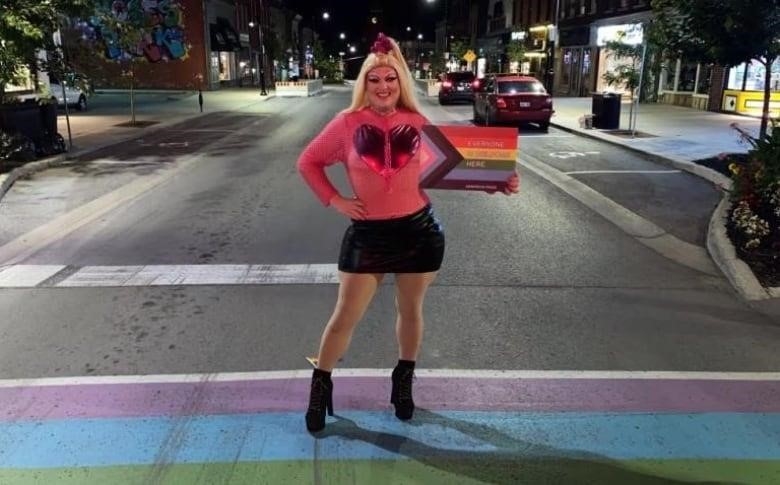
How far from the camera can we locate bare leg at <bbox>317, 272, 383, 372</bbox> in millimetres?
3469

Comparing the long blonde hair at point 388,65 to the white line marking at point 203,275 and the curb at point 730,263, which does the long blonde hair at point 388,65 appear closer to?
the white line marking at point 203,275

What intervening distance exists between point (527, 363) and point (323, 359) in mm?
1581

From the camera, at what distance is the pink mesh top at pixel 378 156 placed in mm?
3326

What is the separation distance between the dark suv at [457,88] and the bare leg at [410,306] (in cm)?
3092

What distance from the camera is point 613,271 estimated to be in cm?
669

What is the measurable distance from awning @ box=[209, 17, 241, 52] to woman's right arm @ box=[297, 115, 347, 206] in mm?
48946

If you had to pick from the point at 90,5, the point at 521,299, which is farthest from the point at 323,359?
the point at 90,5

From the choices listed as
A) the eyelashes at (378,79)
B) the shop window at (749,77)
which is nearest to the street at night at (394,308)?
the eyelashes at (378,79)

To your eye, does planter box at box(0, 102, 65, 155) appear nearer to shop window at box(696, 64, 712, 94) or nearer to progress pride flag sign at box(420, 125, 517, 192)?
progress pride flag sign at box(420, 125, 517, 192)

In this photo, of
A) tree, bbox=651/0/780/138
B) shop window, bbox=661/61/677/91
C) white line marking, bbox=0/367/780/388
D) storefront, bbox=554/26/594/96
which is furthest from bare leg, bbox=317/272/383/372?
storefront, bbox=554/26/594/96

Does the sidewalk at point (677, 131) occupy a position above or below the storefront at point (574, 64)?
below

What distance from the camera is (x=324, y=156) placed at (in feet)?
11.3

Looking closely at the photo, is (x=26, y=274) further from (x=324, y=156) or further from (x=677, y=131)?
(x=677, y=131)

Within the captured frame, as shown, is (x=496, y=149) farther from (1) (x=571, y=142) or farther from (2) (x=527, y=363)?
(1) (x=571, y=142)
